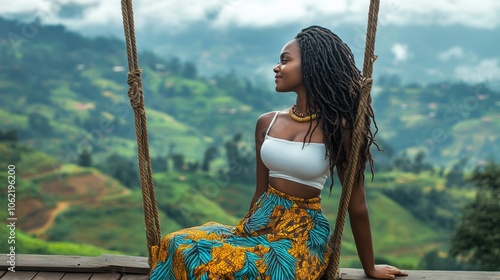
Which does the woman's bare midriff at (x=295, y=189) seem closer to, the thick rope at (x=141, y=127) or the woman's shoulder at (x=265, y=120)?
the woman's shoulder at (x=265, y=120)

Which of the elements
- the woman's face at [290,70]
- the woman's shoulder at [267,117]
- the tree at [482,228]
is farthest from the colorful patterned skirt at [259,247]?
the tree at [482,228]

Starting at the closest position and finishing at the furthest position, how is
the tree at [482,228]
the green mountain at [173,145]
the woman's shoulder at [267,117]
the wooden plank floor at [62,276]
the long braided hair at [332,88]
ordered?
the long braided hair at [332,88] < the woman's shoulder at [267,117] < the wooden plank floor at [62,276] < the tree at [482,228] < the green mountain at [173,145]

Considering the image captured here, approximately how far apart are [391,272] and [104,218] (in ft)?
48.0

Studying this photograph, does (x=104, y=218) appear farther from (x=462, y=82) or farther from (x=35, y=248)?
(x=462, y=82)

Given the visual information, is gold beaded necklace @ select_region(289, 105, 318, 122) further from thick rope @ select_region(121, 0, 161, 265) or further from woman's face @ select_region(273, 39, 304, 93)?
thick rope @ select_region(121, 0, 161, 265)

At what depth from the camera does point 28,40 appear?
19.9 meters

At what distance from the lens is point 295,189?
6.63 ft

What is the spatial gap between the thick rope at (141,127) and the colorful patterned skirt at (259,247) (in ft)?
0.31

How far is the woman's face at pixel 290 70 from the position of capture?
2021 millimetres

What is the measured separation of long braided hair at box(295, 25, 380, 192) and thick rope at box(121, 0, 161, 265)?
0.54 meters

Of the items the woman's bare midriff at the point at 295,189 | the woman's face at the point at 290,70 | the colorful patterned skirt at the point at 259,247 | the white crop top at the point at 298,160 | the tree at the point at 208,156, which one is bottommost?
the tree at the point at 208,156

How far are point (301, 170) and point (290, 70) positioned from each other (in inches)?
11.9

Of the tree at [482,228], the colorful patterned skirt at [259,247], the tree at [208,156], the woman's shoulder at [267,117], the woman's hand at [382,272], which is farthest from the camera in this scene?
the tree at [208,156]

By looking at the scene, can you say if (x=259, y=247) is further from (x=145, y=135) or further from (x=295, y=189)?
(x=145, y=135)
